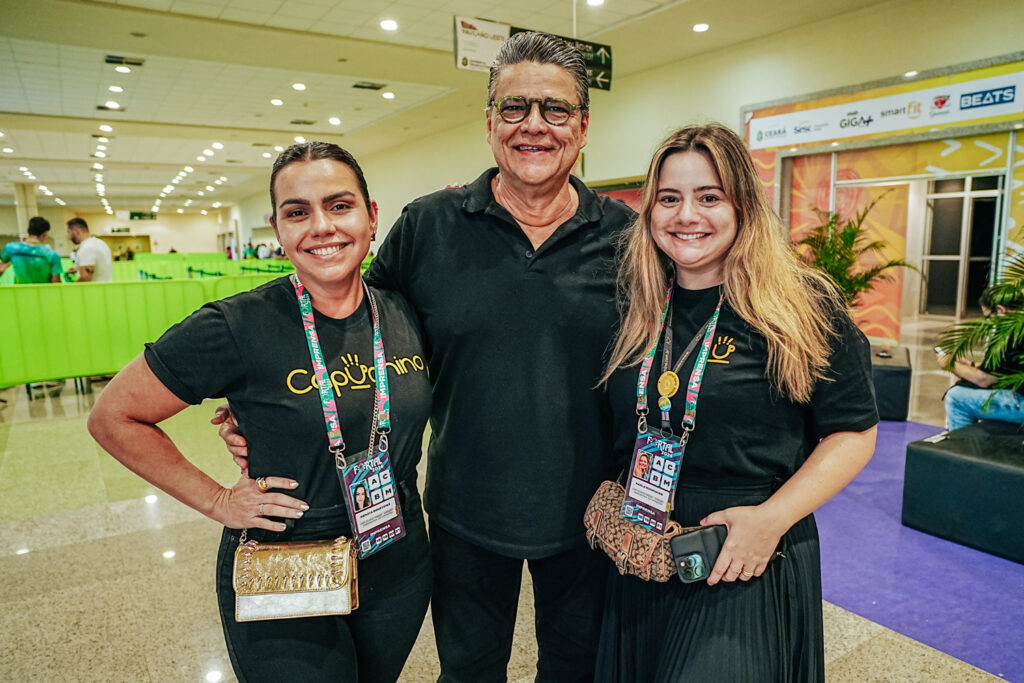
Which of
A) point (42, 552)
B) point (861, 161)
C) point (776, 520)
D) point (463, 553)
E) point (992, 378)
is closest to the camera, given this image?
point (776, 520)

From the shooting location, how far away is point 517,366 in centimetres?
161

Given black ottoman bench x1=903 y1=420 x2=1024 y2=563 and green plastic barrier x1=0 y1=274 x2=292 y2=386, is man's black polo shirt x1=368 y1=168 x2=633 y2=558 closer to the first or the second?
black ottoman bench x1=903 y1=420 x2=1024 y2=563

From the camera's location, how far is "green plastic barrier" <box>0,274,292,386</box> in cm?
600

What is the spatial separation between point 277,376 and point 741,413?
980mm

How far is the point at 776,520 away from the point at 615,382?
46 centimetres

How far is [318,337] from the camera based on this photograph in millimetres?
1382

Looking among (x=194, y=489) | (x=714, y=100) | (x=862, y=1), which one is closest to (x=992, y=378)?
(x=194, y=489)

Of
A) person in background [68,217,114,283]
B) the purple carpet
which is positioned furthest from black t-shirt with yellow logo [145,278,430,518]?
person in background [68,217,114,283]

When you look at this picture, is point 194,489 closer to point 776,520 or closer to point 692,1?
point 776,520

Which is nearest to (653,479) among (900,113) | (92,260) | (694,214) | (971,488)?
(694,214)

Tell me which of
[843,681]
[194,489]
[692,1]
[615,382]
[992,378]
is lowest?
[843,681]

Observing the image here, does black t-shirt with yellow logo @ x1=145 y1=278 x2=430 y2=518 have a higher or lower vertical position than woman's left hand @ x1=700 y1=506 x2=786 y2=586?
higher

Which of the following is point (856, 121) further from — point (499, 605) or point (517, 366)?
point (499, 605)

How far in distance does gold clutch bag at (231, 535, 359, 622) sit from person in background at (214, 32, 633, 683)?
44 centimetres
